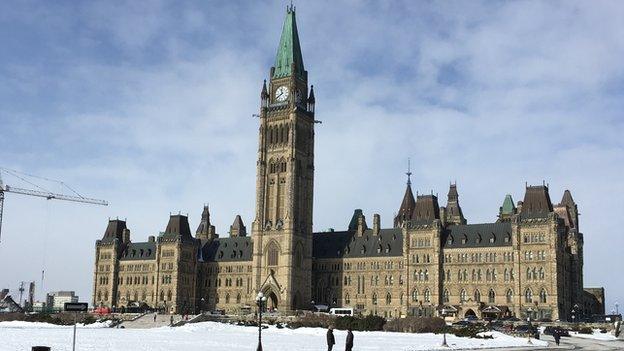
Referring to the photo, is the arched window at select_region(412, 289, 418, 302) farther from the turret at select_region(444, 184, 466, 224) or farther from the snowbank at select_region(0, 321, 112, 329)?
the snowbank at select_region(0, 321, 112, 329)

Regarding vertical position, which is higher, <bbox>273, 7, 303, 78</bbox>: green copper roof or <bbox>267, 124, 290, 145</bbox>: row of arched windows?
<bbox>273, 7, 303, 78</bbox>: green copper roof

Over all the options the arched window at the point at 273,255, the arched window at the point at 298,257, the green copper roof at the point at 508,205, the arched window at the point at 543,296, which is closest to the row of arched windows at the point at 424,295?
the arched window at the point at 543,296

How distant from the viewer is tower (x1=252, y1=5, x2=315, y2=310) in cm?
15038

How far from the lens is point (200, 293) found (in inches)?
6718

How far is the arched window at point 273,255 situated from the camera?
15225 cm

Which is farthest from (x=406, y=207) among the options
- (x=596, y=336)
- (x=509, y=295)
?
(x=596, y=336)

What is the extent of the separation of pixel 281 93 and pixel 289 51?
8272 mm

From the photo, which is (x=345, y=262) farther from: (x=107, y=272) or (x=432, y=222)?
(x=107, y=272)

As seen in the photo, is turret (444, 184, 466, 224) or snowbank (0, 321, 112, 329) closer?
snowbank (0, 321, 112, 329)

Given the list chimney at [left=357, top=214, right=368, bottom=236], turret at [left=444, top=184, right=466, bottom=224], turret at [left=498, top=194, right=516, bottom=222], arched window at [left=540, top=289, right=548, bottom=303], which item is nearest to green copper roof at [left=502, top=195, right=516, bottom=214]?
turret at [left=498, top=194, right=516, bottom=222]

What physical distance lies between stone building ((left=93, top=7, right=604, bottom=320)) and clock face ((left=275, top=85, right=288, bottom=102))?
23 centimetres

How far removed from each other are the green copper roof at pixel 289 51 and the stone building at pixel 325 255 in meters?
0.23

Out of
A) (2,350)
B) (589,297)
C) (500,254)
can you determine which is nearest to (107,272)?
(500,254)

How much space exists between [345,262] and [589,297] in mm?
51499
